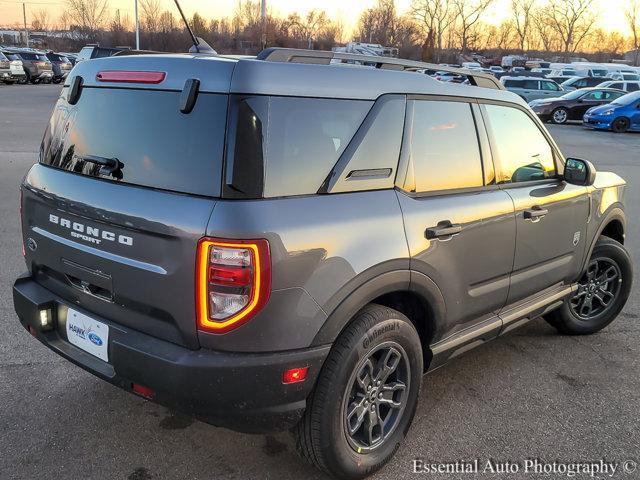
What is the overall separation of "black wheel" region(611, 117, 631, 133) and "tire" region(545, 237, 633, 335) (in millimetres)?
19859

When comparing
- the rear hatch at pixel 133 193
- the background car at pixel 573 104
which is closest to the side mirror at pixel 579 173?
the rear hatch at pixel 133 193

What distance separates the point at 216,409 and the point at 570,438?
77.7 inches

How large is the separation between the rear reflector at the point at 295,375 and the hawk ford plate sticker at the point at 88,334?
0.82 metres

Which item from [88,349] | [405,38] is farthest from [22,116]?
[405,38]

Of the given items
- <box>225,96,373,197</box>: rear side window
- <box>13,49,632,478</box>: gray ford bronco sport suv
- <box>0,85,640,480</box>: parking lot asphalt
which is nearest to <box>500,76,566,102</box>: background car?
<box>0,85,640,480</box>: parking lot asphalt

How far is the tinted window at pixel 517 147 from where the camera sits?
342 cm

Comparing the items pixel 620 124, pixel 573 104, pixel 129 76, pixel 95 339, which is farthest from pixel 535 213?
pixel 573 104

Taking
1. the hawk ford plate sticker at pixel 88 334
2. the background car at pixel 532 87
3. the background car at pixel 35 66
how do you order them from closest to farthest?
the hawk ford plate sticker at pixel 88 334
the background car at pixel 532 87
the background car at pixel 35 66

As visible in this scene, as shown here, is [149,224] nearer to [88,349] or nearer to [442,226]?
[88,349]

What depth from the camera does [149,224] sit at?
2311 millimetres

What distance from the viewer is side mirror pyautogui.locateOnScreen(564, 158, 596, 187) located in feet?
12.4

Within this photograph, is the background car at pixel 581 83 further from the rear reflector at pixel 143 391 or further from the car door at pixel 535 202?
the rear reflector at pixel 143 391

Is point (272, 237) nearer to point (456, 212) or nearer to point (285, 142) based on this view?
point (285, 142)

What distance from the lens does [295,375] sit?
7.67 ft
